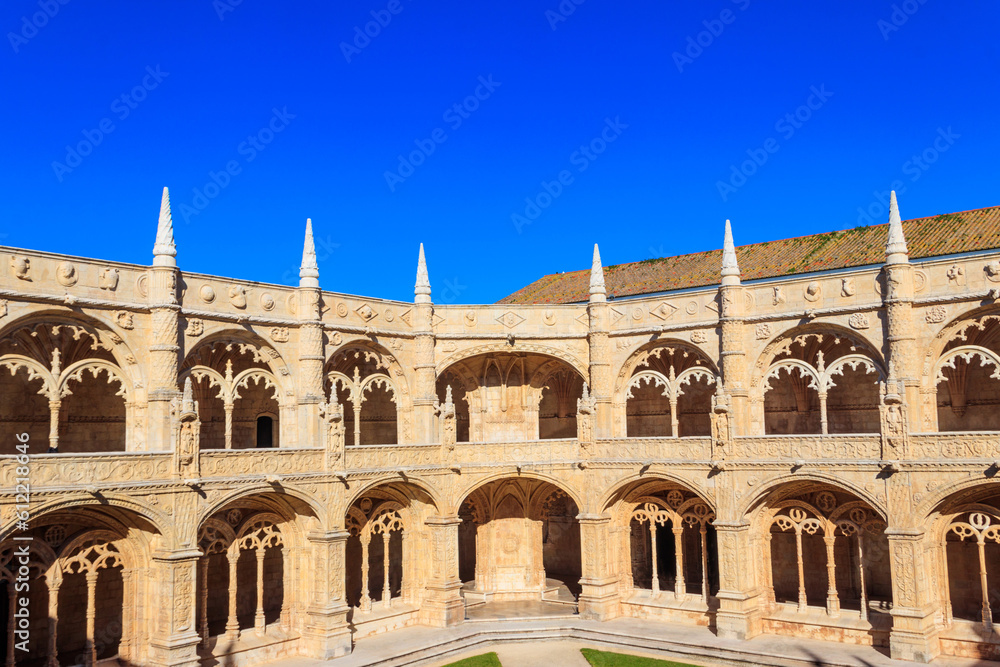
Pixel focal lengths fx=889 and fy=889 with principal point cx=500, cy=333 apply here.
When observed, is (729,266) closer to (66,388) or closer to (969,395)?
(969,395)

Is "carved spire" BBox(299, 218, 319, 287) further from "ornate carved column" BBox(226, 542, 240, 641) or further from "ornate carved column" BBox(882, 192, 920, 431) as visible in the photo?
"ornate carved column" BBox(882, 192, 920, 431)

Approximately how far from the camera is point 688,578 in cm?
3372

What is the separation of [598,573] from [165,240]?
1663cm

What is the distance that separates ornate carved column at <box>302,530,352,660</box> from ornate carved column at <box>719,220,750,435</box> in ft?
40.7

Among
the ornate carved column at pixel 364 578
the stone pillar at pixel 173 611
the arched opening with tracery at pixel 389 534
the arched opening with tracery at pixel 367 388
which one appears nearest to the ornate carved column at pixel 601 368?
the arched opening with tracery at pixel 389 534

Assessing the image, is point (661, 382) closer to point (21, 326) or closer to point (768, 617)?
point (768, 617)

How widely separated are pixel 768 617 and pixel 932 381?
8347mm

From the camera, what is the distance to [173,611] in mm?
21844

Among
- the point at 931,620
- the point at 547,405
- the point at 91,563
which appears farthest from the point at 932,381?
the point at 91,563

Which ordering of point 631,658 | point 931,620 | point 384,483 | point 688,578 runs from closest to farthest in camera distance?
point 931,620 → point 631,658 → point 384,483 → point 688,578

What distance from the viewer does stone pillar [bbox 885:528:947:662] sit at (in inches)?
907

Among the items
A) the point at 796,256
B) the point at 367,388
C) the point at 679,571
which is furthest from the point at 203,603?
the point at 796,256

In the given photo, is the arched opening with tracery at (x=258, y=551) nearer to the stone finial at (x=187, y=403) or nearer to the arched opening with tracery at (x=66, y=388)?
the stone finial at (x=187, y=403)

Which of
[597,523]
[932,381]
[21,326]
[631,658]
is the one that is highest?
[21,326]
